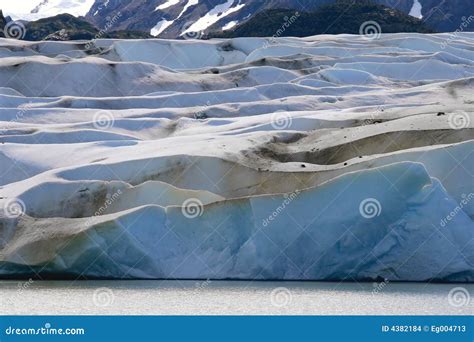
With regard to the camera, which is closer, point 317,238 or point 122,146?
point 317,238

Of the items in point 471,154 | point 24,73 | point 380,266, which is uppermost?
point 471,154

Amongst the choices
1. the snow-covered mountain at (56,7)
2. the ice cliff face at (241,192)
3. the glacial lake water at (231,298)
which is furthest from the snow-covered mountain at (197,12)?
the glacial lake water at (231,298)

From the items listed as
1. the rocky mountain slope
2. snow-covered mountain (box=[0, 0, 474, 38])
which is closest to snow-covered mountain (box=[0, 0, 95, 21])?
snow-covered mountain (box=[0, 0, 474, 38])

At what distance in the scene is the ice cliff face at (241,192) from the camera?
17750mm

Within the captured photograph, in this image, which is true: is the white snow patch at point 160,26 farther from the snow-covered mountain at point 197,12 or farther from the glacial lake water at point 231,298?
the glacial lake water at point 231,298

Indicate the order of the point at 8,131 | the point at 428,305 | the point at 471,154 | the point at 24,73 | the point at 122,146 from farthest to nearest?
the point at 24,73, the point at 8,131, the point at 122,146, the point at 471,154, the point at 428,305

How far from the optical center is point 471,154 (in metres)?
19.2

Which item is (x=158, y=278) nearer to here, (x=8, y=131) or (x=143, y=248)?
(x=143, y=248)

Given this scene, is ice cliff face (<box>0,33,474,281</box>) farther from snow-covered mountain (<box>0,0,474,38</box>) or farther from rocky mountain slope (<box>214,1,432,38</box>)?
snow-covered mountain (<box>0,0,474,38</box>)

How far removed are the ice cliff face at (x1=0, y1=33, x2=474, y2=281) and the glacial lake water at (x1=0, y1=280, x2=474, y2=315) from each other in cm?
42

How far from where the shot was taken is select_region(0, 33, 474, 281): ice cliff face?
17.8 metres

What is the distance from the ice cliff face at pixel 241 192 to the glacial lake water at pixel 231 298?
42cm
